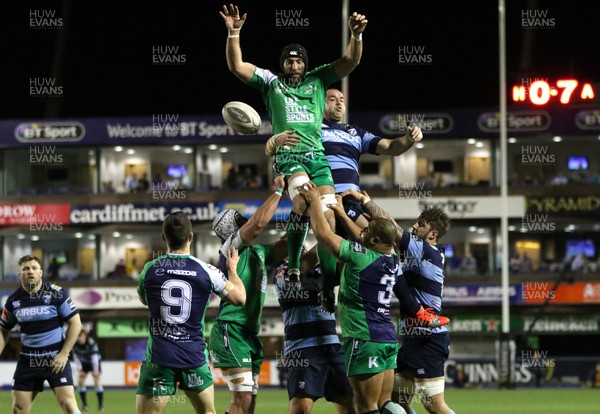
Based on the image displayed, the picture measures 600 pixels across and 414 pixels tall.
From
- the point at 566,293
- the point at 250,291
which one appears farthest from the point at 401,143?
the point at 566,293

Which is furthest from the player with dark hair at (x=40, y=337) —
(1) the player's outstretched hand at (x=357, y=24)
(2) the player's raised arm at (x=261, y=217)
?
(1) the player's outstretched hand at (x=357, y=24)

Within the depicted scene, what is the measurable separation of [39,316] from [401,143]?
4985 millimetres

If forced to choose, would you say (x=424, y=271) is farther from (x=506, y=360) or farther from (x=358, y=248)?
(x=506, y=360)

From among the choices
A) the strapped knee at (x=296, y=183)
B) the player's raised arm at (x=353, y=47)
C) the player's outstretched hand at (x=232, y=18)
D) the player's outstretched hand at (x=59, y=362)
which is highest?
the player's outstretched hand at (x=232, y=18)

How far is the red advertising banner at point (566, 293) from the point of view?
4347cm

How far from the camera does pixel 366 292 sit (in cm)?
1038

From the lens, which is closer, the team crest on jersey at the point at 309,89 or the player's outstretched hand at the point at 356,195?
the team crest on jersey at the point at 309,89

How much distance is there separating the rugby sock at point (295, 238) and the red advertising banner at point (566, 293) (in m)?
33.7

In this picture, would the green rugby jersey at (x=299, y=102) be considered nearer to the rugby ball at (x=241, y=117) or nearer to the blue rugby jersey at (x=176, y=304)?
the rugby ball at (x=241, y=117)

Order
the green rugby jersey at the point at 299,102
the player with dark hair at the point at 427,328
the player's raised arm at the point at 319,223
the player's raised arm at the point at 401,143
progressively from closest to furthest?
1. the player's raised arm at the point at 319,223
2. the green rugby jersey at the point at 299,102
3. the player's raised arm at the point at 401,143
4. the player with dark hair at the point at 427,328

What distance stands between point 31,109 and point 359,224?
47.5 meters

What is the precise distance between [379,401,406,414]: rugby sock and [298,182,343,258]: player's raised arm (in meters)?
1.62

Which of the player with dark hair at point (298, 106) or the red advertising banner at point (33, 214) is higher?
the player with dark hair at point (298, 106)

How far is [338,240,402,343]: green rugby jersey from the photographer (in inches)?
404
